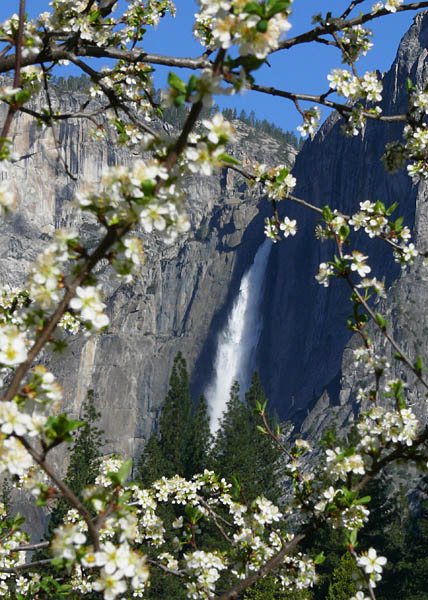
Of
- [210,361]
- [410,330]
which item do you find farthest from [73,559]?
[210,361]

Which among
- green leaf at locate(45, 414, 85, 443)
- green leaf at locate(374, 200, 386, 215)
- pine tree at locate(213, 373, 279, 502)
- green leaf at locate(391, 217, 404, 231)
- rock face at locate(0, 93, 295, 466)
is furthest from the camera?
rock face at locate(0, 93, 295, 466)

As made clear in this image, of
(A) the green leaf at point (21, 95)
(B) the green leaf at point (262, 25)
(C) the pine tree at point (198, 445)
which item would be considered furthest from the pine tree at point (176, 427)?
(B) the green leaf at point (262, 25)

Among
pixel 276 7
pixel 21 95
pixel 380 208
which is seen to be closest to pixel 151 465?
pixel 380 208

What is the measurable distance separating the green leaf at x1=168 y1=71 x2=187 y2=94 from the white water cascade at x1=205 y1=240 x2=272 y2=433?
76.3m

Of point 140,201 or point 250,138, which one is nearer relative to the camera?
point 140,201

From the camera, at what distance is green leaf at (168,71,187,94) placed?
1.70 m

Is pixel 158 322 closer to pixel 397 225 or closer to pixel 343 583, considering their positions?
pixel 343 583

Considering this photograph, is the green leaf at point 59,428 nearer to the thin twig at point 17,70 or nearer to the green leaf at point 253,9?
the thin twig at point 17,70

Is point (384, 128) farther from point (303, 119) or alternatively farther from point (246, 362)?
point (303, 119)

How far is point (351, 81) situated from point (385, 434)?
193 cm

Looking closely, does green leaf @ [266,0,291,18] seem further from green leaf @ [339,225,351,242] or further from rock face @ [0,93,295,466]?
rock face @ [0,93,295,466]

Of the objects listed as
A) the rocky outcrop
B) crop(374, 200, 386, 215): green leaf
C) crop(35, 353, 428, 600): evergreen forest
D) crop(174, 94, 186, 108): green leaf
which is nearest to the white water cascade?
the rocky outcrop

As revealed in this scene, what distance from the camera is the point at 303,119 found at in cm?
395

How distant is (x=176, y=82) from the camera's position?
171cm
